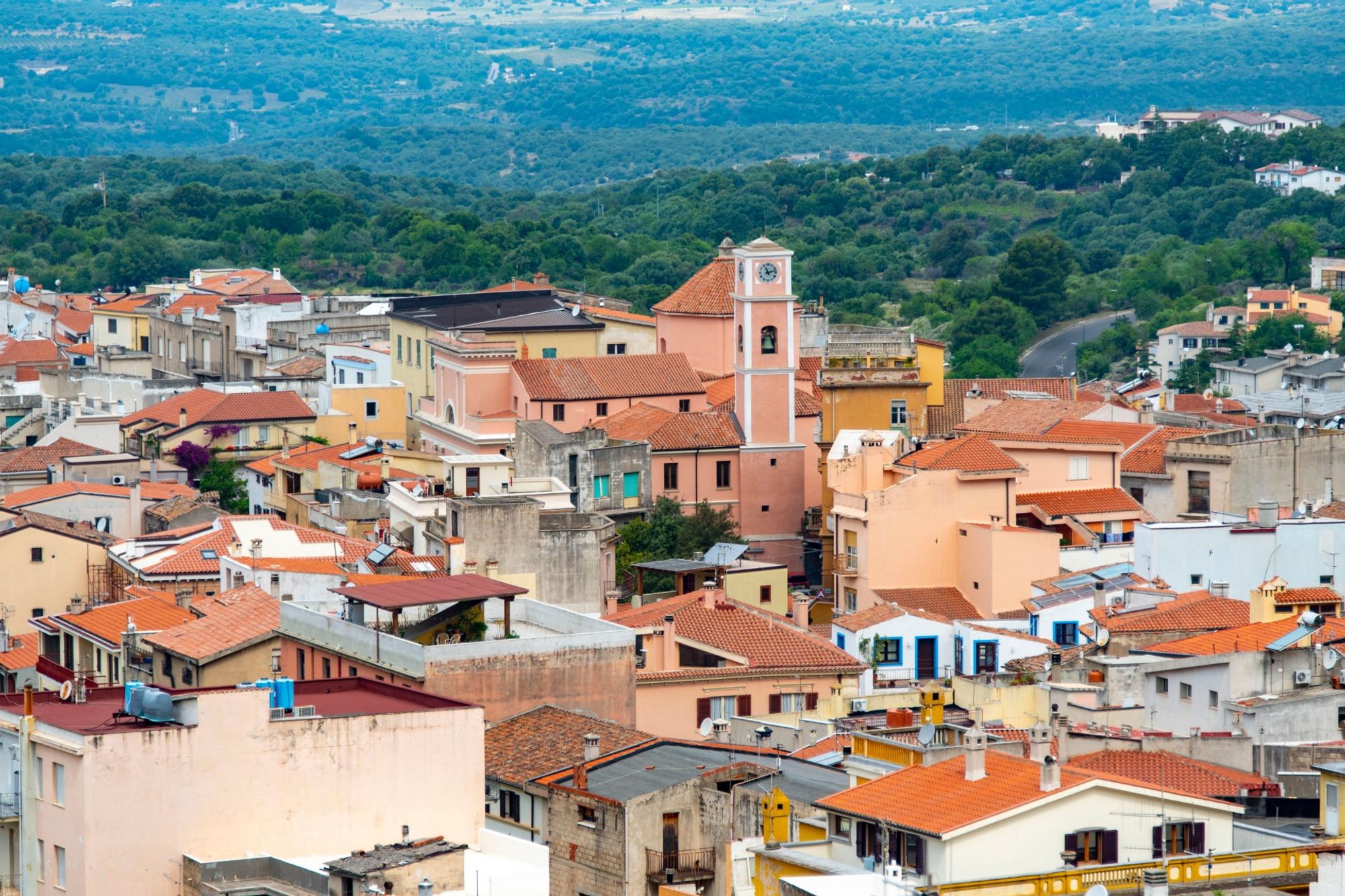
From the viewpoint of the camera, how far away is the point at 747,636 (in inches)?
1642

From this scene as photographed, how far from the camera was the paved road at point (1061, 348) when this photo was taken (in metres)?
110

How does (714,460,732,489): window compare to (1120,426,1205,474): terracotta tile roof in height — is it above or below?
below

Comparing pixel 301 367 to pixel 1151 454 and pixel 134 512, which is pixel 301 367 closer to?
pixel 134 512

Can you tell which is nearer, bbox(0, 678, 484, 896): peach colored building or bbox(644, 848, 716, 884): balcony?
bbox(0, 678, 484, 896): peach colored building

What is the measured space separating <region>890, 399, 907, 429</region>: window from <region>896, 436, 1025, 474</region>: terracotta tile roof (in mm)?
6649

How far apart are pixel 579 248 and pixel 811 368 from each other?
75.9 meters

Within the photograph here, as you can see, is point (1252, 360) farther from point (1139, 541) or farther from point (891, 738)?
point (891, 738)

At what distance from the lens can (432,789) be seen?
2881 cm

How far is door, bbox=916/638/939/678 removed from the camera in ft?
151

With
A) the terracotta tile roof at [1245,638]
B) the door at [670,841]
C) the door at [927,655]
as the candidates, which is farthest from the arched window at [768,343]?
the door at [670,841]

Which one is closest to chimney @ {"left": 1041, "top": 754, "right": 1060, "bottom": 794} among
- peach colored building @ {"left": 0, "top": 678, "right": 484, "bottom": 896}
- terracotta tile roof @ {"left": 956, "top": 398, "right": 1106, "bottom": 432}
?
peach colored building @ {"left": 0, "top": 678, "right": 484, "bottom": 896}

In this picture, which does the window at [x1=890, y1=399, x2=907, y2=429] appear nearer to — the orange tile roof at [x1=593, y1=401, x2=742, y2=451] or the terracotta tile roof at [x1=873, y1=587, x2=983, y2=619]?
the orange tile roof at [x1=593, y1=401, x2=742, y2=451]

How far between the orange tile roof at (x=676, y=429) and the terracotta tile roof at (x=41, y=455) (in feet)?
40.2

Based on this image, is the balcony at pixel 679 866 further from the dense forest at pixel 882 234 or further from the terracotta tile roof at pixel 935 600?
the dense forest at pixel 882 234
